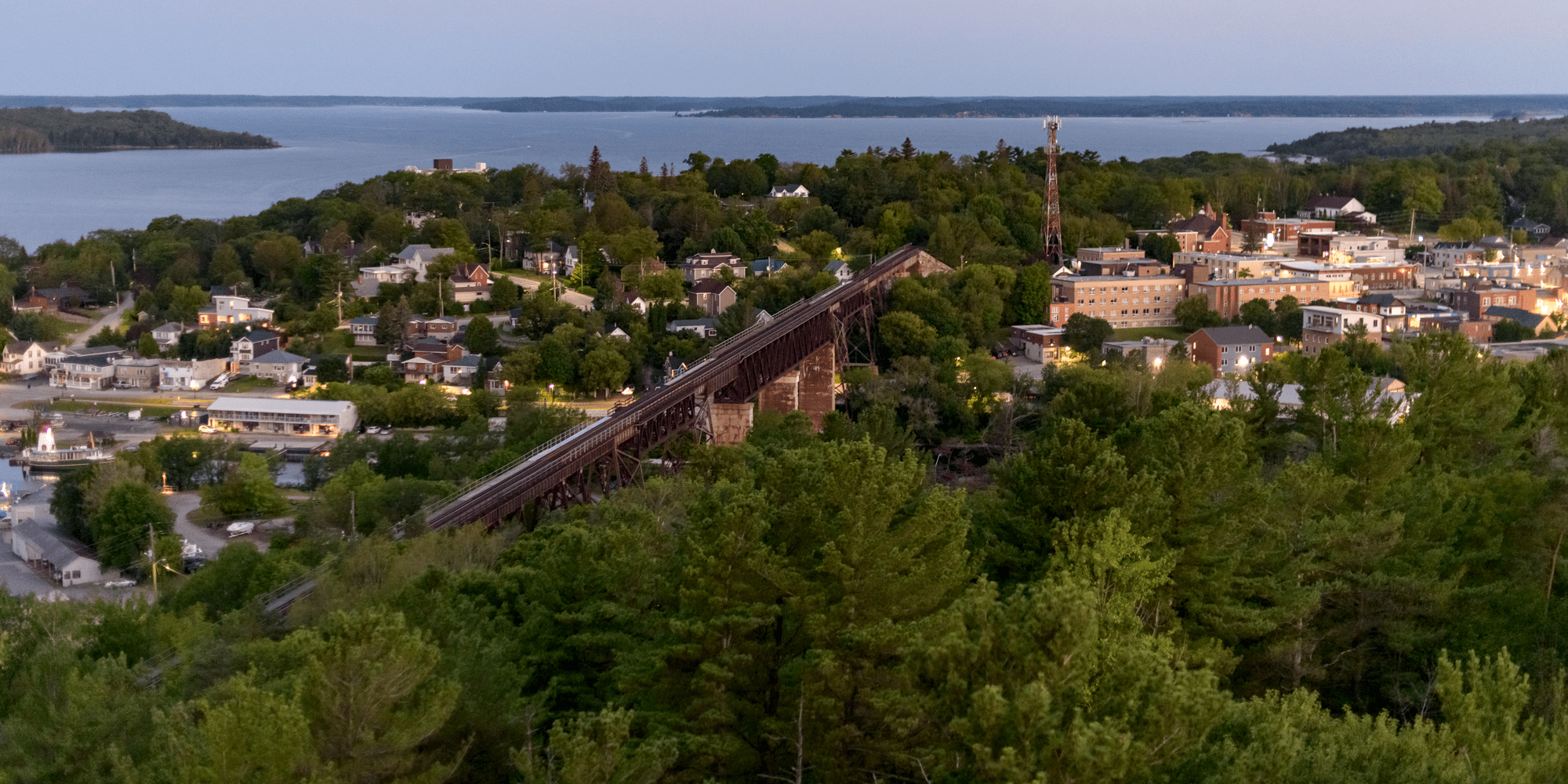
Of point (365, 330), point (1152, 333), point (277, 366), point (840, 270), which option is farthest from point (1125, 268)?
point (277, 366)

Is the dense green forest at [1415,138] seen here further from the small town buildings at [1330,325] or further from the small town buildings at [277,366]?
the small town buildings at [277,366]

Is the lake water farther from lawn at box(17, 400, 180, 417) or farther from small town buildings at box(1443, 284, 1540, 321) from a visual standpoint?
small town buildings at box(1443, 284, 1540, 321)

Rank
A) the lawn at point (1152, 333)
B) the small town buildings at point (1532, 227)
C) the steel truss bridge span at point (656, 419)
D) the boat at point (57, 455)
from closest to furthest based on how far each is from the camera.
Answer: the steel truss bridge span at point (656, 419)
the boat at point (57, 455)
the lawn at point (1152, 333)
the small town buildings at point (1532, 227)

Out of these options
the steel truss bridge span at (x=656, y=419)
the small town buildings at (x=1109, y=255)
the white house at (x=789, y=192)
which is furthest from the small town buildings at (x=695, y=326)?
the white house at (x=789, y=192)

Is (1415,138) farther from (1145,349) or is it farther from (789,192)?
(1145,349)

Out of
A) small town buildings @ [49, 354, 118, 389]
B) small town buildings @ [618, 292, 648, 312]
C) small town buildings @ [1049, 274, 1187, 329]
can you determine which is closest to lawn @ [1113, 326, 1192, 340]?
small town buildings @ [1049, 274, 1187, 329]

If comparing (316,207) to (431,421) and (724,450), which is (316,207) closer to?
(431,421)

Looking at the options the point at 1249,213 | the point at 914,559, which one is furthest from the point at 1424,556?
the point at 1249,213
